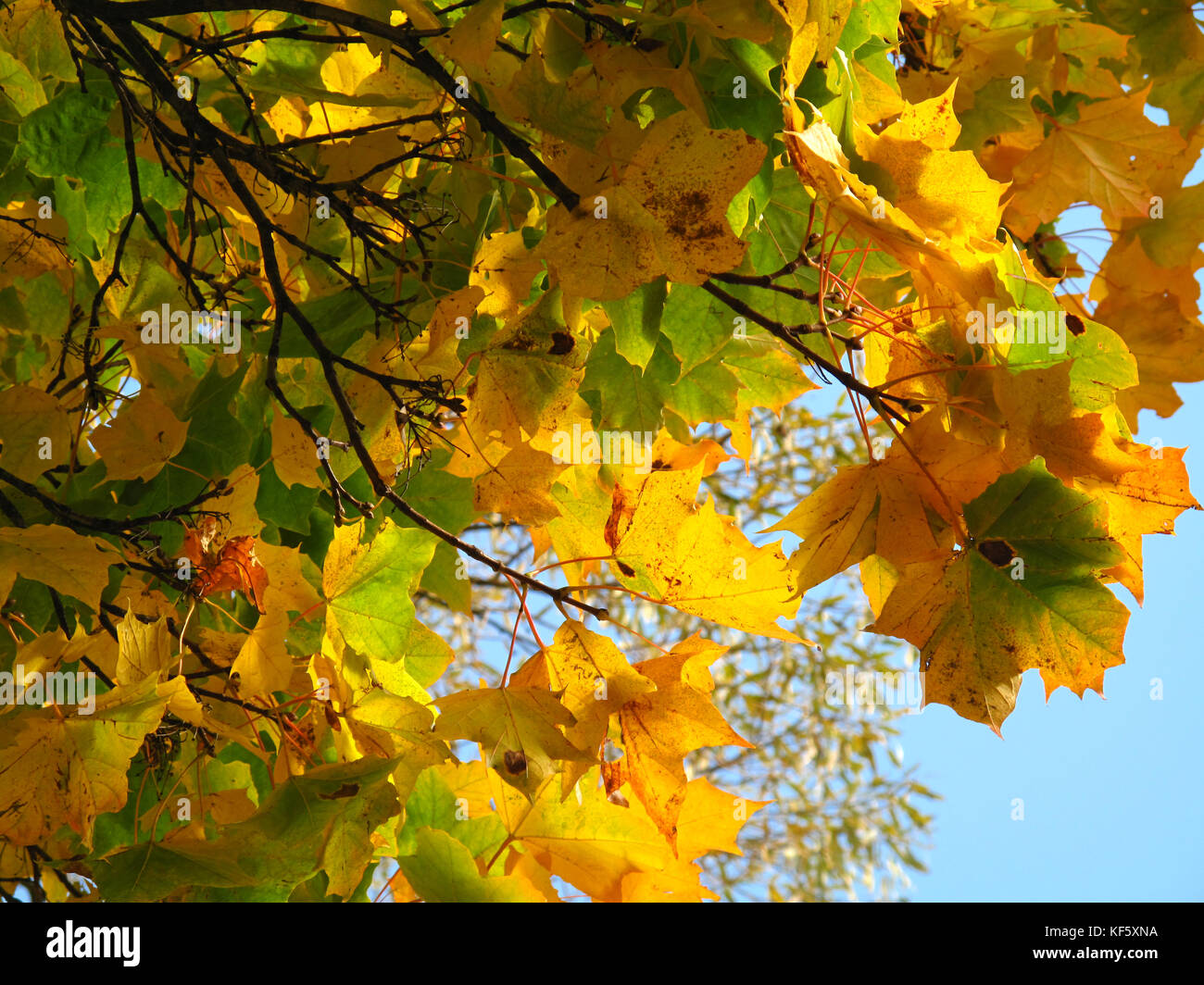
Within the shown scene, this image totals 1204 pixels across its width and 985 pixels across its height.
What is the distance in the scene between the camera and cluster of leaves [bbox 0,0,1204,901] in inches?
23.1

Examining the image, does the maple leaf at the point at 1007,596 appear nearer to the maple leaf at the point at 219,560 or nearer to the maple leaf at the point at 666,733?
the maple leaf at the point at 666,733

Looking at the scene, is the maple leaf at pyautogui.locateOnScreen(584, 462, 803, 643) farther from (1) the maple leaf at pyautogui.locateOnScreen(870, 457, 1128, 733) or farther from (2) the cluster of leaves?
(1) the maple leaf at pyautogui.locateOnScreen(870, 457, 1128, 733)

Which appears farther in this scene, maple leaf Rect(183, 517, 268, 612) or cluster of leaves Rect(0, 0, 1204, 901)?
maple leaf Rect(183, 517, 268, 612)

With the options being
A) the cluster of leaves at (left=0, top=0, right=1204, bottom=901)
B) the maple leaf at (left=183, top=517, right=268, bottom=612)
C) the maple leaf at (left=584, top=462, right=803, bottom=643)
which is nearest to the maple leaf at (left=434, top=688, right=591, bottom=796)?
the cluster of leaves at (left=0, top=0, right=1204, bottom=901)

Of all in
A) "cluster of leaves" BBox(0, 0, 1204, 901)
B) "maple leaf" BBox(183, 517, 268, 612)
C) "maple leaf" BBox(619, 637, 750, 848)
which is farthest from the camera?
"maple leaf" BBox(183, 517, 268, 612)

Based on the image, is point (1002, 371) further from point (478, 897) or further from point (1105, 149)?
point (1105, 149)

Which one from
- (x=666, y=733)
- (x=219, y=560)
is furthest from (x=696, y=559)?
(x=219, y=560)

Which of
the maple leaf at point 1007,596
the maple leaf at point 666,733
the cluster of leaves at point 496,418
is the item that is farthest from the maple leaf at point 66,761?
the maple leaf at point 1007,596

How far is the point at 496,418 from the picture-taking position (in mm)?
709

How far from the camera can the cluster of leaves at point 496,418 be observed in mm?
587

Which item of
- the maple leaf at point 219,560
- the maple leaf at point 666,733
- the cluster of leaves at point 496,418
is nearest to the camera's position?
the cluster of leaves at point 496,418

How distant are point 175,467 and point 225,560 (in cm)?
11

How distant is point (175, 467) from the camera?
34.3 inches

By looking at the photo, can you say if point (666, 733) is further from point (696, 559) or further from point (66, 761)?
point (66, 761)
